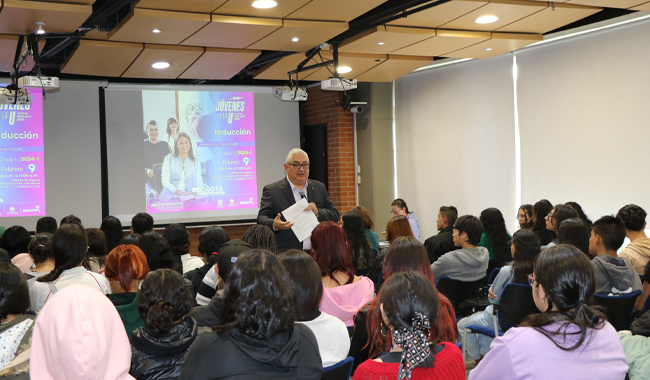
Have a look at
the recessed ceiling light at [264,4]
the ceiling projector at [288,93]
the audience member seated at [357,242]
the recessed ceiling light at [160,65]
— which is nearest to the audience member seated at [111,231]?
the recessed ceiling light at [160,65]

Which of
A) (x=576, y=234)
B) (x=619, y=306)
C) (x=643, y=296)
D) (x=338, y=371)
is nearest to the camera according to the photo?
(x=338, y=371)

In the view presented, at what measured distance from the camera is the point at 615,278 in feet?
10.7

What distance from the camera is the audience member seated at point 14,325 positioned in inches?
76.9

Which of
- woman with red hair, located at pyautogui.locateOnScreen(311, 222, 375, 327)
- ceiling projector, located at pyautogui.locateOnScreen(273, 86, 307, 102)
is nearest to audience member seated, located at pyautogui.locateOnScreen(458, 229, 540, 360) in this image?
woman with red hair, located at pyautogui.locateOnScreen(311, 222, 375, 327)

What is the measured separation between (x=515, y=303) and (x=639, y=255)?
120cm

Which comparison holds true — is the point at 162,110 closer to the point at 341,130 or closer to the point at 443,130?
the point at 341,130

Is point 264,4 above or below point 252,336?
above

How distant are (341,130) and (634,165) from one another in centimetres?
424

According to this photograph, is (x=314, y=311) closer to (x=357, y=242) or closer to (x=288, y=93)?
(x=357, y=242)

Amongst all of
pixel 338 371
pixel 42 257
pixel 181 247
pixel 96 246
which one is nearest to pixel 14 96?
pixel 96 246

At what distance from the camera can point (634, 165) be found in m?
5.58

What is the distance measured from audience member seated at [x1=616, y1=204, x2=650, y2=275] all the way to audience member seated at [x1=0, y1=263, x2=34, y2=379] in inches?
147

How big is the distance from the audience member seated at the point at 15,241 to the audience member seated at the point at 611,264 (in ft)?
13.9

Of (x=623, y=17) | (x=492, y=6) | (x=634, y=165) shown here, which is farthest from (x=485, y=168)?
(x=492, y=6)
